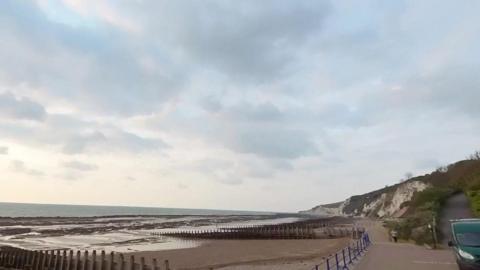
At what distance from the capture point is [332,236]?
58.3 metres

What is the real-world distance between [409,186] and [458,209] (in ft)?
155

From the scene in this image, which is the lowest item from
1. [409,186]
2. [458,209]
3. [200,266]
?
[200,266]

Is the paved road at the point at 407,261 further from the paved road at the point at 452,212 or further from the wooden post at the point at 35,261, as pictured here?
the wooden post at the point at 35,261

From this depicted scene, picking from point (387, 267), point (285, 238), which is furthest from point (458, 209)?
point (387, 267)

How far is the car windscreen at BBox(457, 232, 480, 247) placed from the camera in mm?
15406

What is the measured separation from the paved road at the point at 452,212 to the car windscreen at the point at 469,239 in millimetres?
15346

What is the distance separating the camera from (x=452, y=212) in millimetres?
41469

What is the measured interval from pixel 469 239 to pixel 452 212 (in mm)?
28734

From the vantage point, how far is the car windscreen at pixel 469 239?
50.5 ft

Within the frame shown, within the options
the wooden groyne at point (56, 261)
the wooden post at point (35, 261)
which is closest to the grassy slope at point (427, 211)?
the wooden groyne at point (56, 261)

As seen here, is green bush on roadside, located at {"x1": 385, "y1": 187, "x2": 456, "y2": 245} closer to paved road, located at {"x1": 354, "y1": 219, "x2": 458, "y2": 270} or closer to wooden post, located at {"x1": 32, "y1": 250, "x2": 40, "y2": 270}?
paved road, located at {"x1": 354, "y1": 219, "x2": 458, "y2": 270}

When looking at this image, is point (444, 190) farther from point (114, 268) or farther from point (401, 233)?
point (114, 268)

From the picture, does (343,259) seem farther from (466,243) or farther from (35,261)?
(35,261)

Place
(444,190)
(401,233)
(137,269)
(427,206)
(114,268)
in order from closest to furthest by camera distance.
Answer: (137,269), (114,268), (401,233), (427,206), (444,190)
